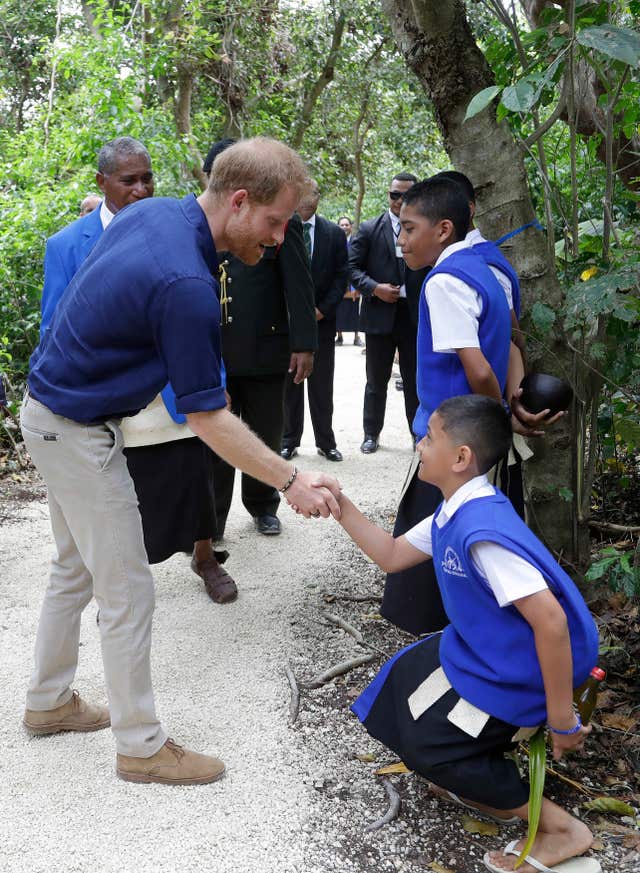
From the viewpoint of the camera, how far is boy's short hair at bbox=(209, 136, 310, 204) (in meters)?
2.38

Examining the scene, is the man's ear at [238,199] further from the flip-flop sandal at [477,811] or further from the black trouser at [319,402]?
the black trouser at [319,402]

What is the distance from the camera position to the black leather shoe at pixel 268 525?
17.3 ft

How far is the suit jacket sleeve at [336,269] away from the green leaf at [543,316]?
3689 mm

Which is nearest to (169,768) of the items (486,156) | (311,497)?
(311,497)

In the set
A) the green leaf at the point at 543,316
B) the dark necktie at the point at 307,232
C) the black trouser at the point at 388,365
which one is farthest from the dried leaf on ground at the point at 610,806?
the dark necktie at the point at 307,232

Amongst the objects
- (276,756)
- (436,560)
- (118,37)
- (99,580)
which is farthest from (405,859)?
(118,37)

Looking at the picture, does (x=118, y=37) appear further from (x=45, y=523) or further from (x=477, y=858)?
(x=477, y=858)

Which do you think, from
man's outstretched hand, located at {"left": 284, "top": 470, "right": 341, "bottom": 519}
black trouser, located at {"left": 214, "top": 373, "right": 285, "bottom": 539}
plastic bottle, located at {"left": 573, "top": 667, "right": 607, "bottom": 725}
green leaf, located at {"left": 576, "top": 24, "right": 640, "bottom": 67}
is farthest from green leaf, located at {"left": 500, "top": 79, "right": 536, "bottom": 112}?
black trouser, located at {"left": 214, "top": 373, "right": 285, "bottom": 539}

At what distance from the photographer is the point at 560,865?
2418 millimetres

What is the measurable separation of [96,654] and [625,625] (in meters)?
2.25

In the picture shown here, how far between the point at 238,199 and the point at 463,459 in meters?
0.97

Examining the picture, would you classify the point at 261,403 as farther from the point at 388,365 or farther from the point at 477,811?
the point at 477,811

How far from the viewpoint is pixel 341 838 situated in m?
2.56

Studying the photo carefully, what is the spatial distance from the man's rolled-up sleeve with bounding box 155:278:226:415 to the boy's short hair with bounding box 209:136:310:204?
0.96 feet
